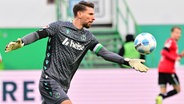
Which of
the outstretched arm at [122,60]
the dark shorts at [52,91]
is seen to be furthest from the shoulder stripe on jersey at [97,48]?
the dark shorts at [52,91]

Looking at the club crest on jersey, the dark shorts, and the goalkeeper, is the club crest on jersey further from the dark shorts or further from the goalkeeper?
the dark shorts

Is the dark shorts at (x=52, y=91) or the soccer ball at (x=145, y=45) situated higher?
the soccer ball at (x=145, y=45)

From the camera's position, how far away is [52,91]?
8.28 metres

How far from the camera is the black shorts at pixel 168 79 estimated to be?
14602 mm

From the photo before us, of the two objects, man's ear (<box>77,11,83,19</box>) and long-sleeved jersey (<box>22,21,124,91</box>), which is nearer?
long-sleeved jersey (<box>22,21,124,91</box>)

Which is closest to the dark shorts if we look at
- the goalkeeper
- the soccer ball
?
the goalkeeper

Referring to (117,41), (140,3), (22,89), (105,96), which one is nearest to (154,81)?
(105,96)

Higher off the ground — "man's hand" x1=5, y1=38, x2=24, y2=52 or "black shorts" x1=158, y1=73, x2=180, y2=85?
"man's hand" x1=5, y1=38, x2=24, y2=52

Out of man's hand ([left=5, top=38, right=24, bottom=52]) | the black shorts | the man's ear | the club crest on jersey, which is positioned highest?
the man's ear

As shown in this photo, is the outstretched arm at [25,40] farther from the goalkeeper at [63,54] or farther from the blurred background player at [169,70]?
the blurred background player at [169,70]

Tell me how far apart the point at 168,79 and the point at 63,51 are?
677 cm

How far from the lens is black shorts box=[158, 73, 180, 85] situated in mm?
14602

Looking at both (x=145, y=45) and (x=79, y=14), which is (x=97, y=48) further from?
(x=145, y=45)

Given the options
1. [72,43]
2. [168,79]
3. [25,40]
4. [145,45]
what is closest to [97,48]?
[72,43]
